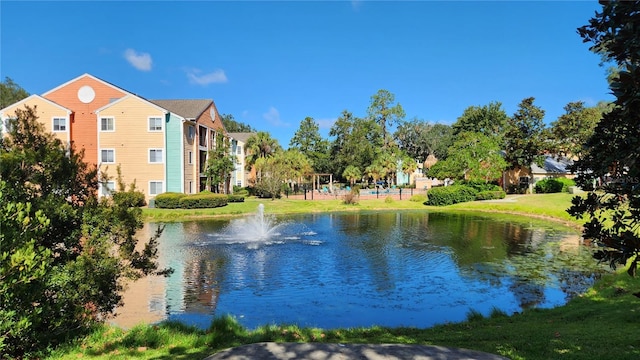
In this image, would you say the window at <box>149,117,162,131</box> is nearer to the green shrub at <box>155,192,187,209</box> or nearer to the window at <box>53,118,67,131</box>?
the green shrub at <box>155,192,187,209</box>

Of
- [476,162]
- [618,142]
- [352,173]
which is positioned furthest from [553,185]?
[618,142]

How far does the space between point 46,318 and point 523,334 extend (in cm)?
849

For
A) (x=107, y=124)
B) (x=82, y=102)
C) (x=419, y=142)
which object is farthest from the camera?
(x=419, y=142)

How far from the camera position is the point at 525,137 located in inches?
2094

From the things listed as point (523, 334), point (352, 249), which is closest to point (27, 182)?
point (523, 334)

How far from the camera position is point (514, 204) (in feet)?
131

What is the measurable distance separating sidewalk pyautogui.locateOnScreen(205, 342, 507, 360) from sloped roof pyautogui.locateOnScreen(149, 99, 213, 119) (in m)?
39.7

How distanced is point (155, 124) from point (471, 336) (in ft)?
125

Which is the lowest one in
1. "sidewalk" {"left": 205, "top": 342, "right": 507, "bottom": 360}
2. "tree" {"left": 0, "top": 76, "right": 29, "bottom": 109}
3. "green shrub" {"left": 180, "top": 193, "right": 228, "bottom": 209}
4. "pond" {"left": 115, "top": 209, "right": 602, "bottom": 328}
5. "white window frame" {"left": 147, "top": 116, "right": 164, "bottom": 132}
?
"pond" {"left": 115, "top": 209, "right": 602, "bottom": 328}

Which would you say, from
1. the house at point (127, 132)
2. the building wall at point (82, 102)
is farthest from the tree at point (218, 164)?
the building wall at point (82, 102)

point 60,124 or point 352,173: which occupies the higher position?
point 60,124

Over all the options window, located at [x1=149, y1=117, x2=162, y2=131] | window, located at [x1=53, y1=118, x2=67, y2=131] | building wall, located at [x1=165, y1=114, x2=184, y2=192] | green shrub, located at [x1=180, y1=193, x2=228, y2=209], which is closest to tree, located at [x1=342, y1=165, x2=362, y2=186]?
building wall, located at [x1=165, y1=114, x2=184, y2=192]

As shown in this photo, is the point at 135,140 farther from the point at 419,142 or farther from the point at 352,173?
the point at 419,142

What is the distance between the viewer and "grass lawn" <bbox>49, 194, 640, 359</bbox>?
6.64 m
